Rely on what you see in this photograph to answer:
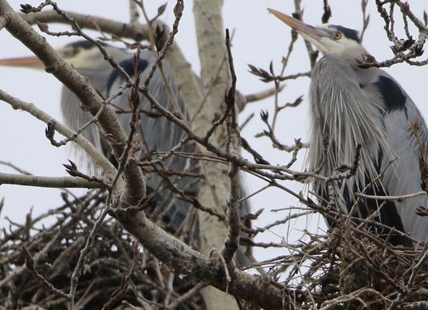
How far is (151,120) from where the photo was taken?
528cm

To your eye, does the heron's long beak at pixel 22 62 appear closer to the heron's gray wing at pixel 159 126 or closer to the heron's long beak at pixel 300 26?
the heron's gray wing at pixel 159 126

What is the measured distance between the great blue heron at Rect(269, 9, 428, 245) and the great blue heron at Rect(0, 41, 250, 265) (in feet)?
2.47

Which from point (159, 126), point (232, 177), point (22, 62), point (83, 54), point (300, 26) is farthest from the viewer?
point (83, 54)

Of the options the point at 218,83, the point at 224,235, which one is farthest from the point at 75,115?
the point at 224,235

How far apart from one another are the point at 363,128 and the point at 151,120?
206cm

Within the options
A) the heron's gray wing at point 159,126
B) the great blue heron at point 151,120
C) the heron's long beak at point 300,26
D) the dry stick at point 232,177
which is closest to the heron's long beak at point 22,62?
the great blue heron at point 151,120

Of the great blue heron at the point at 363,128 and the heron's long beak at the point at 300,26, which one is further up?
the heron's long beak at the point at 300,26

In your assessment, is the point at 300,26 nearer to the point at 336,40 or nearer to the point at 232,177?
the point at 336,40

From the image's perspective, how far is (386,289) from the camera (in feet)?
7.89

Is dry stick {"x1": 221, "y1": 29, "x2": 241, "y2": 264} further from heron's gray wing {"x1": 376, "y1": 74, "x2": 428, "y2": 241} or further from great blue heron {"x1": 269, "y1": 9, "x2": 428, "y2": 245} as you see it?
heron's gray wing {"x1": 376, "y1": 74, "x2": 428, "y2": 241}

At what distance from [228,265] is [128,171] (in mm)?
403

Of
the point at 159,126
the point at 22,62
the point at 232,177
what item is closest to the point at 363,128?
the point at 232,177

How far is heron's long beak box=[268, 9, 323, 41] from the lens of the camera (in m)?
3.65

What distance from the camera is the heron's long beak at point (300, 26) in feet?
12.0
